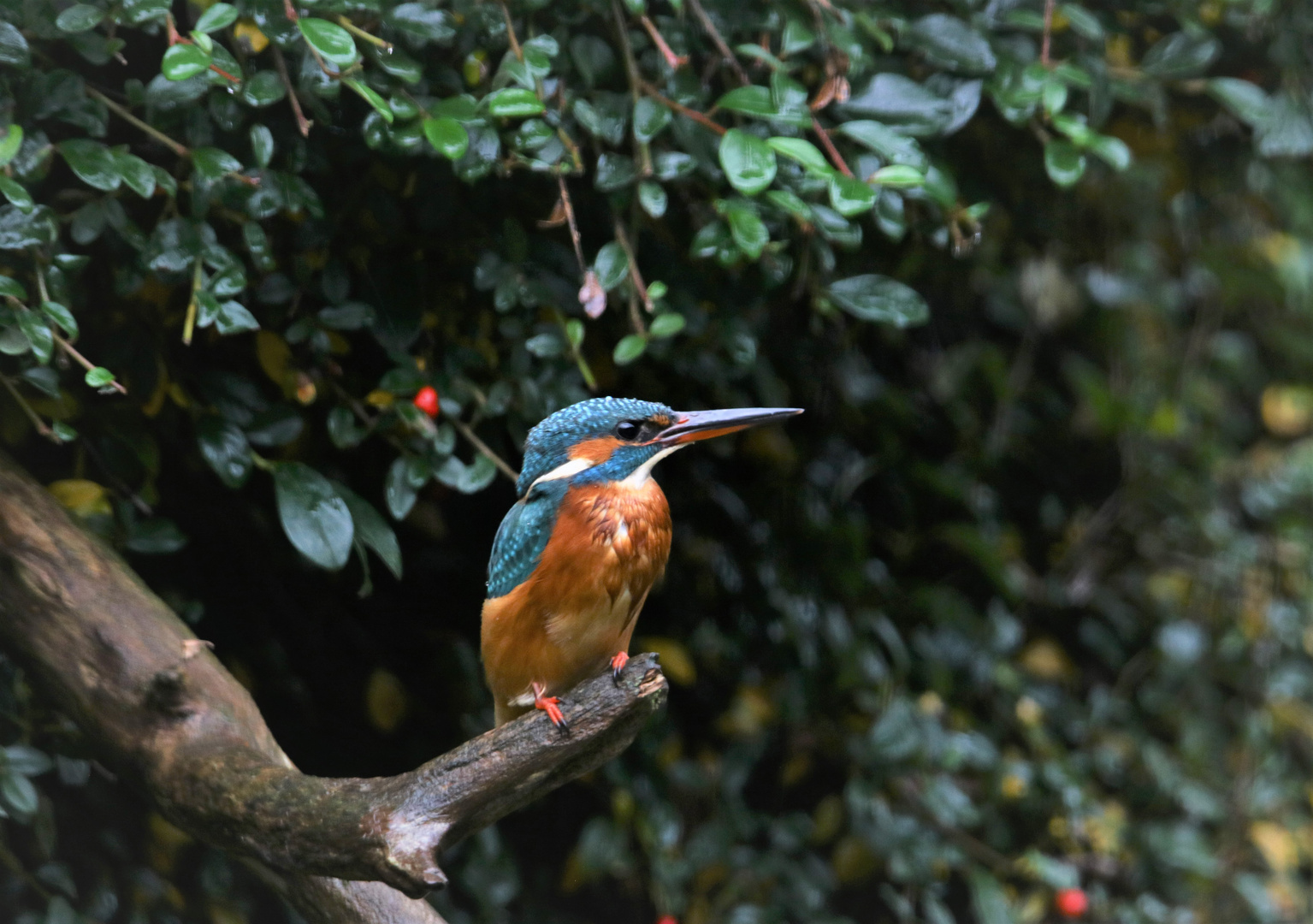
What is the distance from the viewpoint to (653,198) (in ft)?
4.10

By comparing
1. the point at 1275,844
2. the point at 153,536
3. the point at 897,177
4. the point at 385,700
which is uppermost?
the point at 897,177

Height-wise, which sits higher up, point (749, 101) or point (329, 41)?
point (329, 41)

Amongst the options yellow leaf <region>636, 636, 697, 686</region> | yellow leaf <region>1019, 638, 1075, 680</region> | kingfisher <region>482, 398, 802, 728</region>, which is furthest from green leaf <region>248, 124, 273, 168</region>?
yellow leaf <region>1019, 638, 1075, 680</region>

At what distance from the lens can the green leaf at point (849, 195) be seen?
3.92 feet

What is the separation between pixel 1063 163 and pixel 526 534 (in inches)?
35.3

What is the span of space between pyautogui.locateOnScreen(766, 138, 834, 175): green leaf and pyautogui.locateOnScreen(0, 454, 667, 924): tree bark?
1.85 ft

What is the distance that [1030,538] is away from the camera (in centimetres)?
228

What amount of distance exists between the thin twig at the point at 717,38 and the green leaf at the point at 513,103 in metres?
0.28

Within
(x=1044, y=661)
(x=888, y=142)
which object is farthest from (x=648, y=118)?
(x=1044, y=661)

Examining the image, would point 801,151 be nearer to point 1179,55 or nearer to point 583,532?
point 583,532

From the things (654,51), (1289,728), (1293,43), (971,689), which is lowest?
(1289,728)

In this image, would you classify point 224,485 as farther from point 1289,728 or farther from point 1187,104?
point 1289,728

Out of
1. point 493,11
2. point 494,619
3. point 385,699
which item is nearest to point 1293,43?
point 493,11

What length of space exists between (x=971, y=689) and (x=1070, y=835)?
0.33 meters
